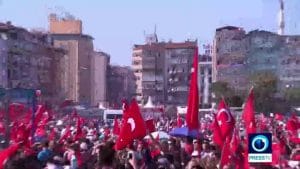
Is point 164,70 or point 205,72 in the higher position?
point 164,70

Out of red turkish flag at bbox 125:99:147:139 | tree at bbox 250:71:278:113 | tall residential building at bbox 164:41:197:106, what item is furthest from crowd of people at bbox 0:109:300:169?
tall residential building at bbox 164:41:197:106

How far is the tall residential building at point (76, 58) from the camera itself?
157875mm

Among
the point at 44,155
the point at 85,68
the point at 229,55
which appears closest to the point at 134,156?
the point at 44,155

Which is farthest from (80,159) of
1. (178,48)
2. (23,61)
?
(178,48)

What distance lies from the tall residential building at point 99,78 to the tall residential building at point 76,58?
3.30 metres

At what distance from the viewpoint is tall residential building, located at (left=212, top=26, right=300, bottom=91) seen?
479 ft

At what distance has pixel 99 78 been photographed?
181 meters

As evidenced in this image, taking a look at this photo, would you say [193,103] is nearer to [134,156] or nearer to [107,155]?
[134,156]

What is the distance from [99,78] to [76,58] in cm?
2039

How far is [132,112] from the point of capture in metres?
14.2

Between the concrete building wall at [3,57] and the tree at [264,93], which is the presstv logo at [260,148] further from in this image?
the concrete building wall at [3,57]

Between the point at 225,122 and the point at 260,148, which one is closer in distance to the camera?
the point at 260,148

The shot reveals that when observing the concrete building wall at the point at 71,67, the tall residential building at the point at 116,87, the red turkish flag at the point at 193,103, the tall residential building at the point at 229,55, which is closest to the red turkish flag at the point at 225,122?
the red turkish flag at the point at 193,103

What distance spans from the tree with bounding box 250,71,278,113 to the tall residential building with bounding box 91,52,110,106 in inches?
2058
